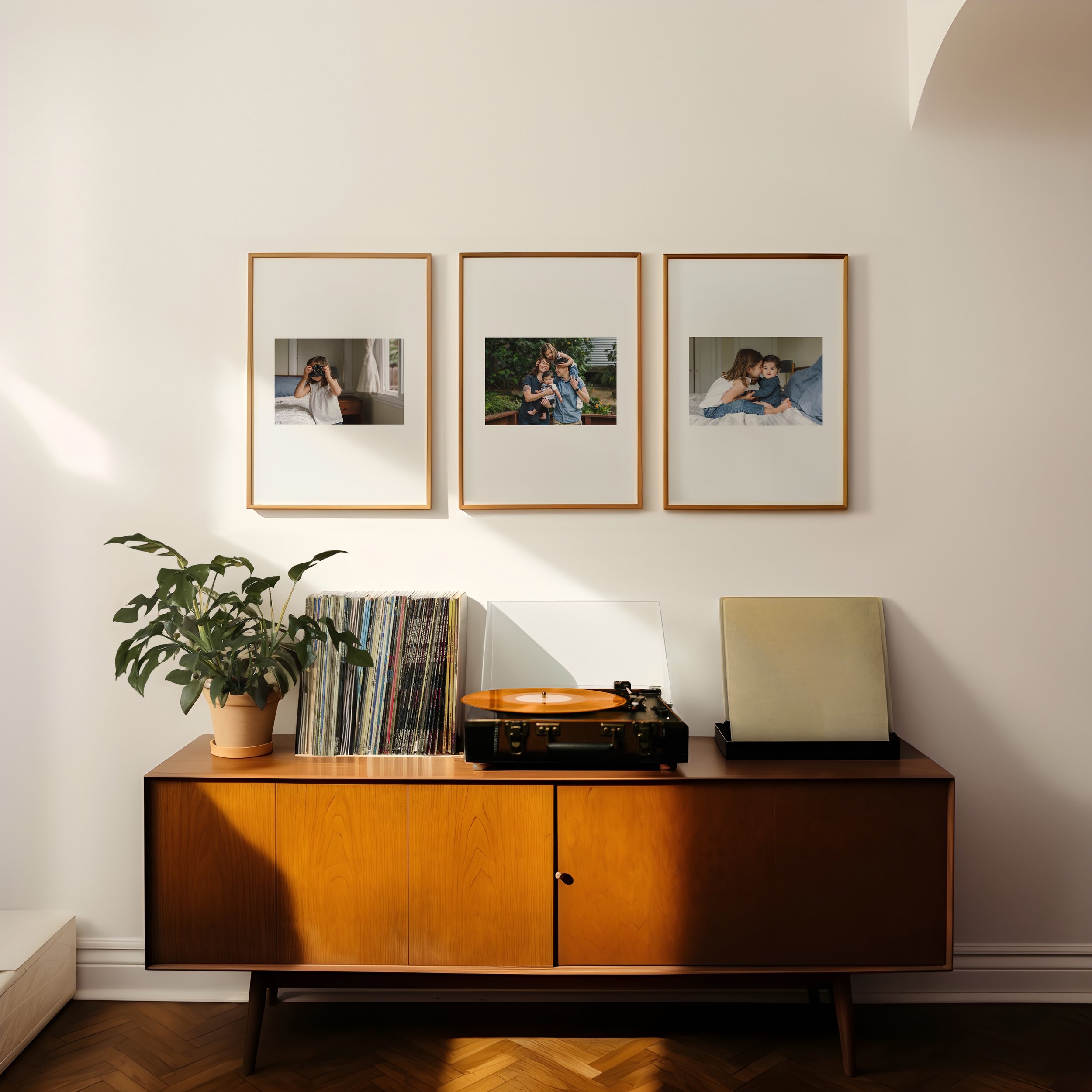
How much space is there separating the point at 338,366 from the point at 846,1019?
6.75 feet

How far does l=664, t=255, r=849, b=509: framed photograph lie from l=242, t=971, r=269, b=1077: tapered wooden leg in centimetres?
156

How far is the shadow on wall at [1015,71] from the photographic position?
6.21 ft

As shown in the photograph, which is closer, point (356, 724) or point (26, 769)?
point (356, 724)

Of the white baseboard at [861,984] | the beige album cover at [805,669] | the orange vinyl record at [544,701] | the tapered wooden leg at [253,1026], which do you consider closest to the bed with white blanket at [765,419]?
the beige album cover at [805,669]

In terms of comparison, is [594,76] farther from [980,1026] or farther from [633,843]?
[980,1026]

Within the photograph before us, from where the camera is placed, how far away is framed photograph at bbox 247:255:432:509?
2.16m

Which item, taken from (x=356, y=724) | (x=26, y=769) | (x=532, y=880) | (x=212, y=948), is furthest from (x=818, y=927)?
(x=26, y=769)

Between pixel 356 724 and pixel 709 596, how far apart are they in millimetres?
985

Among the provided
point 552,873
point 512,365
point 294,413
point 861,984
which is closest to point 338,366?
point 294,413

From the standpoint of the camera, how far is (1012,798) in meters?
2.17

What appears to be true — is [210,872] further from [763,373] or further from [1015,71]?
[1015,71]

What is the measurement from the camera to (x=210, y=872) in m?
1.80

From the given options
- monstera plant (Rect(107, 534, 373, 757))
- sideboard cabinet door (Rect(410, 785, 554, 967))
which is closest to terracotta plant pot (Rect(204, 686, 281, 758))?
monstera plant (Rect(107, 534, 373, 757))

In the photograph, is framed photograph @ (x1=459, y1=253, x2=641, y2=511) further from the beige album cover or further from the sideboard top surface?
the sideboard top surface
